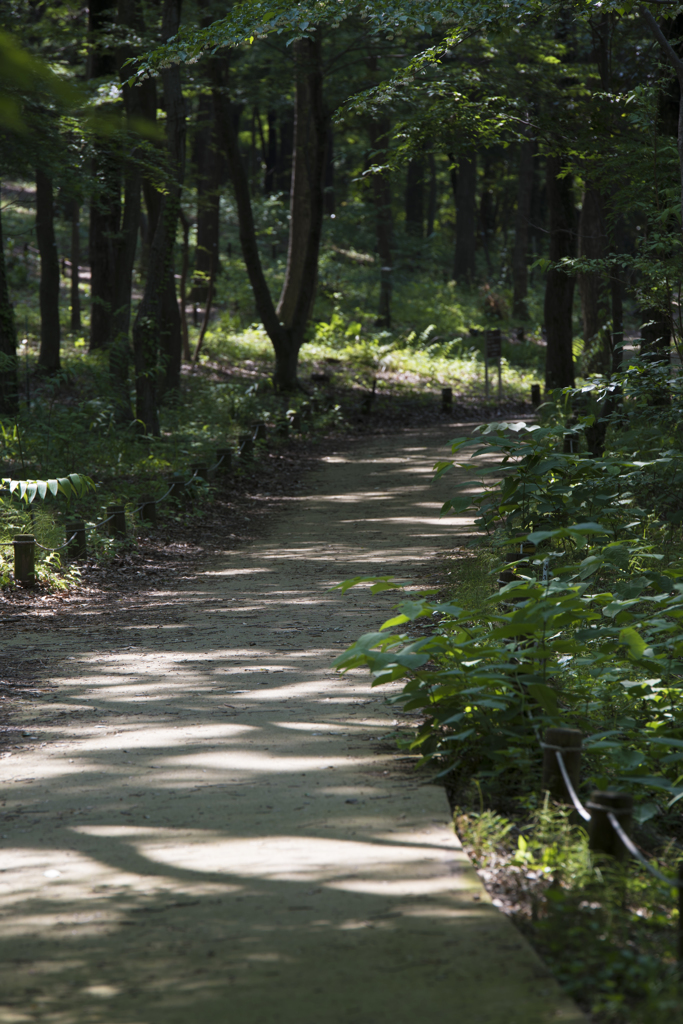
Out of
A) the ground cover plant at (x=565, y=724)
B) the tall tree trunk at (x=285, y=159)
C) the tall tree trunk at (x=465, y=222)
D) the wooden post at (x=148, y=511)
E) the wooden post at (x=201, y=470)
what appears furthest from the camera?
the tall tree trunk at (x=285, y=159)

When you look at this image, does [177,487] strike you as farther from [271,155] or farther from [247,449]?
[271,155]

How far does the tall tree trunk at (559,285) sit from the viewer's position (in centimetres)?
1561

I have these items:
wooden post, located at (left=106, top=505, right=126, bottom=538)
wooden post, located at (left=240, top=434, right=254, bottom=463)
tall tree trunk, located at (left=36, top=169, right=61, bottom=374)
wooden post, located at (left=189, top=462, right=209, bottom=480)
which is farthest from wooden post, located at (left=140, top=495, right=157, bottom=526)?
tall tree trunk, located at (left=36, top=169, right=61, bottom=374)

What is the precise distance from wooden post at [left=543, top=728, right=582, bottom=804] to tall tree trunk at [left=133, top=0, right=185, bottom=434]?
10839mm

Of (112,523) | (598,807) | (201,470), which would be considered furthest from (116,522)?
(598,807)

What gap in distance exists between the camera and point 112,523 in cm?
968

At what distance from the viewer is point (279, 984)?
2518 millimetres

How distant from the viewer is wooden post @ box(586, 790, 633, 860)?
2.95 meters

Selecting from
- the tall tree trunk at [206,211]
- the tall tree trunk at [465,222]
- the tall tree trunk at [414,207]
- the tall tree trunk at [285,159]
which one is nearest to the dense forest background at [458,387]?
the tall tree trunk at [206,211]

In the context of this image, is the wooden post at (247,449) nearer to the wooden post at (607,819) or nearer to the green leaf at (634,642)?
the green leaf at (634,642)

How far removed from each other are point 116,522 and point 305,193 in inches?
553

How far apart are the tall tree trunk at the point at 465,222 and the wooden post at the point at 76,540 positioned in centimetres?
2888

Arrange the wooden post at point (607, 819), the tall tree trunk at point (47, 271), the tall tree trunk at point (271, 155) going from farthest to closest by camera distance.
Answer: the tall tree trunk at point (271, 155), the tall tree trunk at point (47, 271), the wooden post at point (607, 819)

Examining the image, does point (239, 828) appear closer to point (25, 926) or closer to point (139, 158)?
point (25, 926)
